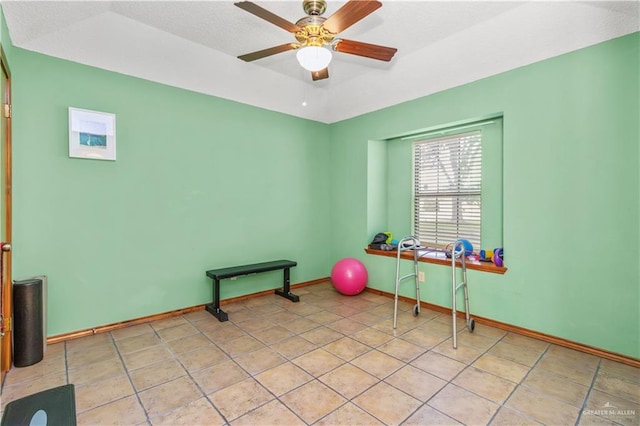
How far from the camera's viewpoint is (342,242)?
509 cm

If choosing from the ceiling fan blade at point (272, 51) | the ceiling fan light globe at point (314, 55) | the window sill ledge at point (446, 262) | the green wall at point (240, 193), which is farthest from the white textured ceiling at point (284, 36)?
the window sill ledge at point (446, 262)

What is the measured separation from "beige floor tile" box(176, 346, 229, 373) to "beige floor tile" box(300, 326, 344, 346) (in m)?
0.82

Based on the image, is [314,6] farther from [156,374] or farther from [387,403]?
[156,374]

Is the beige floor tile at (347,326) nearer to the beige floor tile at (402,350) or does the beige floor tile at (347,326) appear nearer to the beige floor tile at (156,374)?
the beige floor tile at (402,350)

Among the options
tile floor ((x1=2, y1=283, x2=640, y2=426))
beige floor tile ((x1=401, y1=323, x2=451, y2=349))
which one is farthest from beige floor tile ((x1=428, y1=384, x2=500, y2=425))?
beige floor tile ((x1=401, y1=323, x2=451, y2=349))

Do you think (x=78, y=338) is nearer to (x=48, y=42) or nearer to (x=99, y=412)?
(x=99, y=412)

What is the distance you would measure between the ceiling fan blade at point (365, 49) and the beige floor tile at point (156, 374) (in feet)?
9.62

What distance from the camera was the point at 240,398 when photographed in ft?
6.83

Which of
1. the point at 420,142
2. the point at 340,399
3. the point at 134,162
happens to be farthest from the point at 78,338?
the point at 420,142

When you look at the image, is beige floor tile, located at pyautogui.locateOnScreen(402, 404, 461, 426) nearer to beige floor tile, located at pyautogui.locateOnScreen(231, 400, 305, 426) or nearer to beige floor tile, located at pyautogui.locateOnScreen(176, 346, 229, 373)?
beige floor tile, located at pyautogui.locateOnScreen(231, 400, 305, 426)

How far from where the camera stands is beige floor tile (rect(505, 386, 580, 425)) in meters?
1.87

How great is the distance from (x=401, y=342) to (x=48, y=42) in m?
4.30

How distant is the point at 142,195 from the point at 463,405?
3.53m

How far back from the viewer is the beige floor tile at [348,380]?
2176mm
